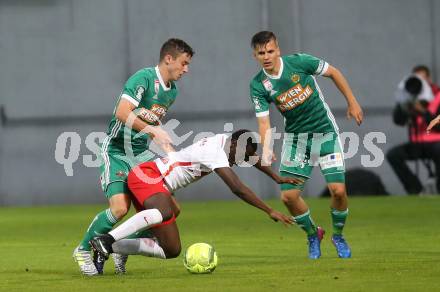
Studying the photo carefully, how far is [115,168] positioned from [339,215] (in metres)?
2.02

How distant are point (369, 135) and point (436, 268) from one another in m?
10.9

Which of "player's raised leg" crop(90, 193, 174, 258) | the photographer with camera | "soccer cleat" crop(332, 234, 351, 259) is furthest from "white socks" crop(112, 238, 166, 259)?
the photographer with camera

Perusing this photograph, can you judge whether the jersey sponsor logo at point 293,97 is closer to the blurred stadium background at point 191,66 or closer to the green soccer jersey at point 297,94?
the green soccer jersey at point 297,94

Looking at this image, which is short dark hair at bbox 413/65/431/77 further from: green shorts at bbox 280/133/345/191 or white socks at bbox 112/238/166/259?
white socks at bbox 112/238/166/259

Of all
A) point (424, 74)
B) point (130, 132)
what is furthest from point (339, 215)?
point (424, 74)

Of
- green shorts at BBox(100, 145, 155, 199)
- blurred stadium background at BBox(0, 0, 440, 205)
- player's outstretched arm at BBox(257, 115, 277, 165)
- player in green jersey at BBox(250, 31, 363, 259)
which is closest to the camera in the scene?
green shorts at BBox(100, 145, 155, 199)

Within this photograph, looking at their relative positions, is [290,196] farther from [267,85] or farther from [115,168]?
[115,168]

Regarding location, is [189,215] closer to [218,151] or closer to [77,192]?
[77,192]

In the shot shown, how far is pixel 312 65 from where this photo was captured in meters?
9.34

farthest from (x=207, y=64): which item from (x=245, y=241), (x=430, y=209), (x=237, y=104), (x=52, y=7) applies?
(x=245, y=241)

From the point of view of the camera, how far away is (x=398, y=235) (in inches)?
446

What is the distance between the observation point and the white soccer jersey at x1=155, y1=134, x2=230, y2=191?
8.19 metres

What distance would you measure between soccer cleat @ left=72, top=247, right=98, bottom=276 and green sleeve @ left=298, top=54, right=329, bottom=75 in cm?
251

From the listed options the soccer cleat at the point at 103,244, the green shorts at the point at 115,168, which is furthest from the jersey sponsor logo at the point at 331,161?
the soccer cleat at the point at 103,244
